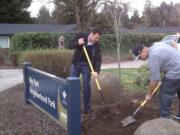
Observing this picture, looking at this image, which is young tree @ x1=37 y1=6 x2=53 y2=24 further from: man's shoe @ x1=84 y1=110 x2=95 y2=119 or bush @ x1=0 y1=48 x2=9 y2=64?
man's shoe @ x1=84 y1=110 x2=95 y2=119

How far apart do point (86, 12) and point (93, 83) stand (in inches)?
895

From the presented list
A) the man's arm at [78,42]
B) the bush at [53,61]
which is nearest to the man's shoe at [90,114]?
the man's arm at [78,42]

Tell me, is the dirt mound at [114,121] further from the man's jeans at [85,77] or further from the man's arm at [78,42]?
the man's arm at [78,42]

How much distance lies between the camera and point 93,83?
812 centimetres

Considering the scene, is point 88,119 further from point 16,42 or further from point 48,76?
point 16,42

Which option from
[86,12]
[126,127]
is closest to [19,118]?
[126,127]

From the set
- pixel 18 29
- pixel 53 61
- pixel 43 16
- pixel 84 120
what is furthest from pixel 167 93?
pixel 43 16

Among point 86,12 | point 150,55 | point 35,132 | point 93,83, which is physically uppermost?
point 86,12

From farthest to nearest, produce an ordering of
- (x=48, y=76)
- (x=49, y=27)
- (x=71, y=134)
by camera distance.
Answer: (x=49, y=27) → (x=48, y=76) → (x=71, y=134)

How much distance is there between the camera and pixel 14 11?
44812 mm

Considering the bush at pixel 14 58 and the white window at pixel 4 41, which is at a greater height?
the white window at pixel 4 41

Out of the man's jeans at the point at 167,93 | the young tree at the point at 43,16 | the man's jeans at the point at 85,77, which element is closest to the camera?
the man's jeans at the point at 167,93

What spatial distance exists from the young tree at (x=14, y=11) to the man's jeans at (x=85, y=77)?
37.0m

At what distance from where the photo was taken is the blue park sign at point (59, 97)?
196 inches
